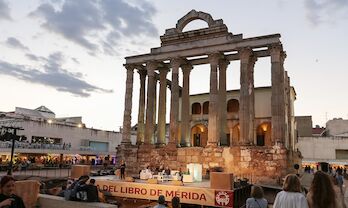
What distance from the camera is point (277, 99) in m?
27.1

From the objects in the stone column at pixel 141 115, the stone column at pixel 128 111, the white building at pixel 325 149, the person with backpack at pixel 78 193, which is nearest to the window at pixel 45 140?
the stone column at pixel 128 111

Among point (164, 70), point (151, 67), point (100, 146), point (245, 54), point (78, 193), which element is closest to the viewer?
point (78, 193)

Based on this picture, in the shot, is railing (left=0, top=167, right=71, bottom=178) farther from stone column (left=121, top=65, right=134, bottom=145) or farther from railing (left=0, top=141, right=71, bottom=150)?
stone column (left=121, top=65, right=134, bottom=145)

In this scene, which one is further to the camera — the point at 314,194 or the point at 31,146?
the point at 31,146

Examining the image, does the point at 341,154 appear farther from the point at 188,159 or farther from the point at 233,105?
the point at 188,159

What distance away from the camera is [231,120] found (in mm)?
40188

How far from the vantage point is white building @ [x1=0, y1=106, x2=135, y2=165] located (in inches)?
1604

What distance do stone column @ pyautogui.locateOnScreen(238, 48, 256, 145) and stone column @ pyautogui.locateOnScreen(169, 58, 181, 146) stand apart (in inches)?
276

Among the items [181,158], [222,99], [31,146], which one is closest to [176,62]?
[222,99]

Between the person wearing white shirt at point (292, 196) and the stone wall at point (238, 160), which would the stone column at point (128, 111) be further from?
the person wearing white shirt at point (292, 196)

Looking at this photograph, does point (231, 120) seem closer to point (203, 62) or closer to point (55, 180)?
point (203, 62)

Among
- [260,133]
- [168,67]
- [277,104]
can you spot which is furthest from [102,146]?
[277,104]

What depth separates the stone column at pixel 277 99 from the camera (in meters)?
26.5

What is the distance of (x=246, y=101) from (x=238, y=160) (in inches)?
216
